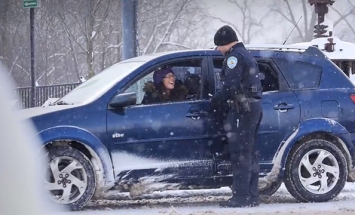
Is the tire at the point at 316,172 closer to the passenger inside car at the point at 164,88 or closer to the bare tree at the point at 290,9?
the passenger inside car at the point at 164,88

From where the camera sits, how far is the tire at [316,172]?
810cm

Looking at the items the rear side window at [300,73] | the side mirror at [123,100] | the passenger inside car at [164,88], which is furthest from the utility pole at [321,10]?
the side mirror at [123,100]

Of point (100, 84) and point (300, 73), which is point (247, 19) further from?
point (100, 84)

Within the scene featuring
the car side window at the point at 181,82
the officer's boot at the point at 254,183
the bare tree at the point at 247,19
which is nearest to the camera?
the officer's boot at the point at 254,183

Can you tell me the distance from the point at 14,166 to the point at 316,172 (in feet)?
19.6

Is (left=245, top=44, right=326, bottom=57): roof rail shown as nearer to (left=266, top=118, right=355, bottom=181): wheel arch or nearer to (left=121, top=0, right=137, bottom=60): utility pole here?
(left=266, top=118, right=355, bottom=181): wheel arch

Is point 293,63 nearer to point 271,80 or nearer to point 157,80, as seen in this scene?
point 271,80

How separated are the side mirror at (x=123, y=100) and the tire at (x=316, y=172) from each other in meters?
1.68

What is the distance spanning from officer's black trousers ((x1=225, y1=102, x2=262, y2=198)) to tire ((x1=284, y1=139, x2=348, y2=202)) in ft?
1.83

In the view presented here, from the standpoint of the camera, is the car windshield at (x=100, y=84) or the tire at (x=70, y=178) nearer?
the tire at (x=70, y=178)

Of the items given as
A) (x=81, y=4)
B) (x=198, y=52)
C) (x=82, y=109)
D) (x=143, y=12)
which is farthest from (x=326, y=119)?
(x=143, y=12)

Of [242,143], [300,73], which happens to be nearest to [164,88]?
[242,143]

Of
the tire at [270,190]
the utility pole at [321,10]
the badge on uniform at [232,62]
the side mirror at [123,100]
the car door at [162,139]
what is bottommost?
the tire at [270,190]

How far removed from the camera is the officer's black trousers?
7.71m
